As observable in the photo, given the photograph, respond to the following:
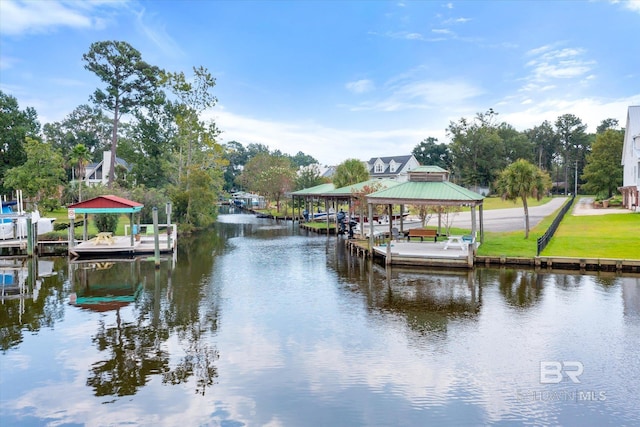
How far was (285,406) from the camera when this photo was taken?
361 inches

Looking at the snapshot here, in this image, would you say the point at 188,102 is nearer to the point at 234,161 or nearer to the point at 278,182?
the point at 278,182

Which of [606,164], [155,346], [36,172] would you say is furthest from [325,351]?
[606,164]

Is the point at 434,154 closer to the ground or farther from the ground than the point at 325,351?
farther from the ground

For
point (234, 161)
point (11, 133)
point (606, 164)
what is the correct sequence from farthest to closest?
1. point (234, 161)
2. point (606, 164)
3. point (11, 133)

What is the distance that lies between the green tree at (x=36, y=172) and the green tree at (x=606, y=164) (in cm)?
5929

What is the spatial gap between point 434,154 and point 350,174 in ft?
→ 170

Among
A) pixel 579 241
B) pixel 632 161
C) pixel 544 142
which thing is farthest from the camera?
pixel 544 142

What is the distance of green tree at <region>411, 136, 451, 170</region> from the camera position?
3821 inches

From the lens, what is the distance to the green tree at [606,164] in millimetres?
57062

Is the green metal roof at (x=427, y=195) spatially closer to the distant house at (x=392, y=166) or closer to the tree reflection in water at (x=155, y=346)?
the tree reflection in water at (x=155, y=346)

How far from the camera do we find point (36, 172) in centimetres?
4322

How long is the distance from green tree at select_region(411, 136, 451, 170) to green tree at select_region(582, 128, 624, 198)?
39.0m

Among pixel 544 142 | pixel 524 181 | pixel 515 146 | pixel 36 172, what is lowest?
pixel 524 181

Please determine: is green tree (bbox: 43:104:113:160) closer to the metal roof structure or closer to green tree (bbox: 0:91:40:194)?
green tree (bbox: 0:91:40:194)
